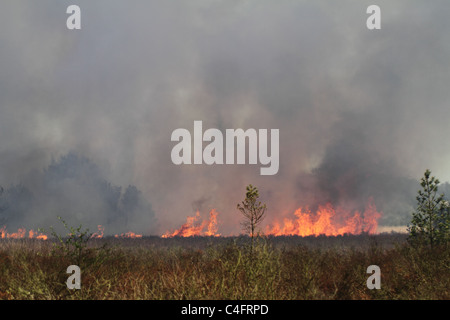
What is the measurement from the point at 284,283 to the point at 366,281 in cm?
253

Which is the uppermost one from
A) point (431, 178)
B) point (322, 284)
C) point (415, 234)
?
point (431, 178)

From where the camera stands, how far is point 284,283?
22.8ft

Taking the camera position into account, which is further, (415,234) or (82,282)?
(415,234)

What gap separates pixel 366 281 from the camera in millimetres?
7910
